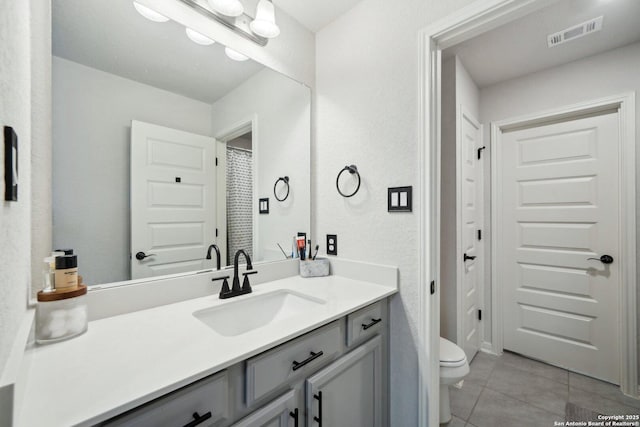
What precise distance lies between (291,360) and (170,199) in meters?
0.85

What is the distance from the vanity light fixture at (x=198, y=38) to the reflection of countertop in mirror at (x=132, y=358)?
123cm

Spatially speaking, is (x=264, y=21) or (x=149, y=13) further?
(x=264, y=21)

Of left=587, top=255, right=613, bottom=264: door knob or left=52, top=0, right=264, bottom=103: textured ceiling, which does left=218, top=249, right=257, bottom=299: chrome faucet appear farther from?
left=587, top=255, right=613, bottom=264: door knob

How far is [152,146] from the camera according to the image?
3.75ft

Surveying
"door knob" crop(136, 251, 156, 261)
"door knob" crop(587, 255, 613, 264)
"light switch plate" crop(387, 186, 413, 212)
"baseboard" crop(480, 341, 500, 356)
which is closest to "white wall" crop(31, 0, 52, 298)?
"door knob" crop(136, 251, 156, 261)

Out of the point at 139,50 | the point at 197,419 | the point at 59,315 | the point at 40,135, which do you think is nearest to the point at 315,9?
the point at 139,50

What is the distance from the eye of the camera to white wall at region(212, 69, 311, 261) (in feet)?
5.04

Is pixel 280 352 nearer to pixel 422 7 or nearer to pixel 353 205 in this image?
pixel 353 205

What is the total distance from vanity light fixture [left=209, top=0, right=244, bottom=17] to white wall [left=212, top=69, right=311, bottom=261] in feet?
0.99

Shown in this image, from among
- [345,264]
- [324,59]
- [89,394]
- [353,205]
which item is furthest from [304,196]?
[89,394]

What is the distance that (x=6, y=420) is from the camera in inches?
17.0

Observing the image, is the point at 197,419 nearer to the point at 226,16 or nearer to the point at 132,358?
the point at 132,358

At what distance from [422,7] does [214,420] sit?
1841 mm

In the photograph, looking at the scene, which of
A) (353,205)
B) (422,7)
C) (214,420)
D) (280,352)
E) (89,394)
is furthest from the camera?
(353,205)
